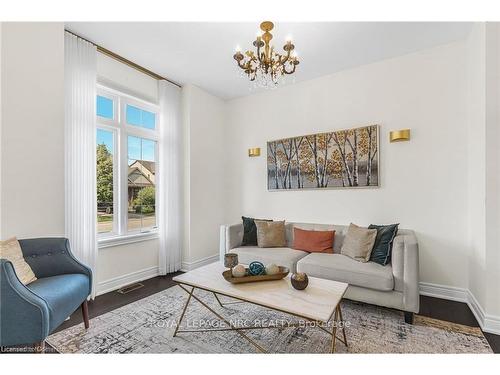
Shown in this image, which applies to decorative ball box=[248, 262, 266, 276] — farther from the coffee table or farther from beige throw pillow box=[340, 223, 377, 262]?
beige throw pillow box=[340, 223, 377, 262]

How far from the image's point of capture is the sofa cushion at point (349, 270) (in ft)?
7.39

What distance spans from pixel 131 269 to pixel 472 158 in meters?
4.23

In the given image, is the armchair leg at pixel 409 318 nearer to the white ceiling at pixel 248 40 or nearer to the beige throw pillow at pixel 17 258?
the white ceiling at pixel 248 40

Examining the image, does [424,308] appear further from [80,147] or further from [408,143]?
[80,147]

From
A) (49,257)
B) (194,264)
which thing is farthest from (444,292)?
(49,257)

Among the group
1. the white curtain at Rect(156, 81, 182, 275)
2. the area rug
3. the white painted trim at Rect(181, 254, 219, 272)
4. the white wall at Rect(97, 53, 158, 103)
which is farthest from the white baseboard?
the white wall at Rect(97, 53, 158, 103)

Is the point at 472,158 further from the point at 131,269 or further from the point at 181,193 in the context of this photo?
the point at 131,269

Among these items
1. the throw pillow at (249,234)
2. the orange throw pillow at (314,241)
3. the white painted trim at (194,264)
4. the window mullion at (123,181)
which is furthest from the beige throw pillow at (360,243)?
the window mullion at (123,181)

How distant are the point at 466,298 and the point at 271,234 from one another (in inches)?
88.9

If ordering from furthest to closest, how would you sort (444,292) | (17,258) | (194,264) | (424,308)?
(194,264)
(444,292)
(424,308)
(17,258)

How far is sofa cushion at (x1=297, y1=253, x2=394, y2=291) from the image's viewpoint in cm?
225

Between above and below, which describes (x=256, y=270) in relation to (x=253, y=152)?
below

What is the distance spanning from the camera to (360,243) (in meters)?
2.68

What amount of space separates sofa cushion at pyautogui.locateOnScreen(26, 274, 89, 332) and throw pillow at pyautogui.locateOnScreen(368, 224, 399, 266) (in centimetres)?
277
